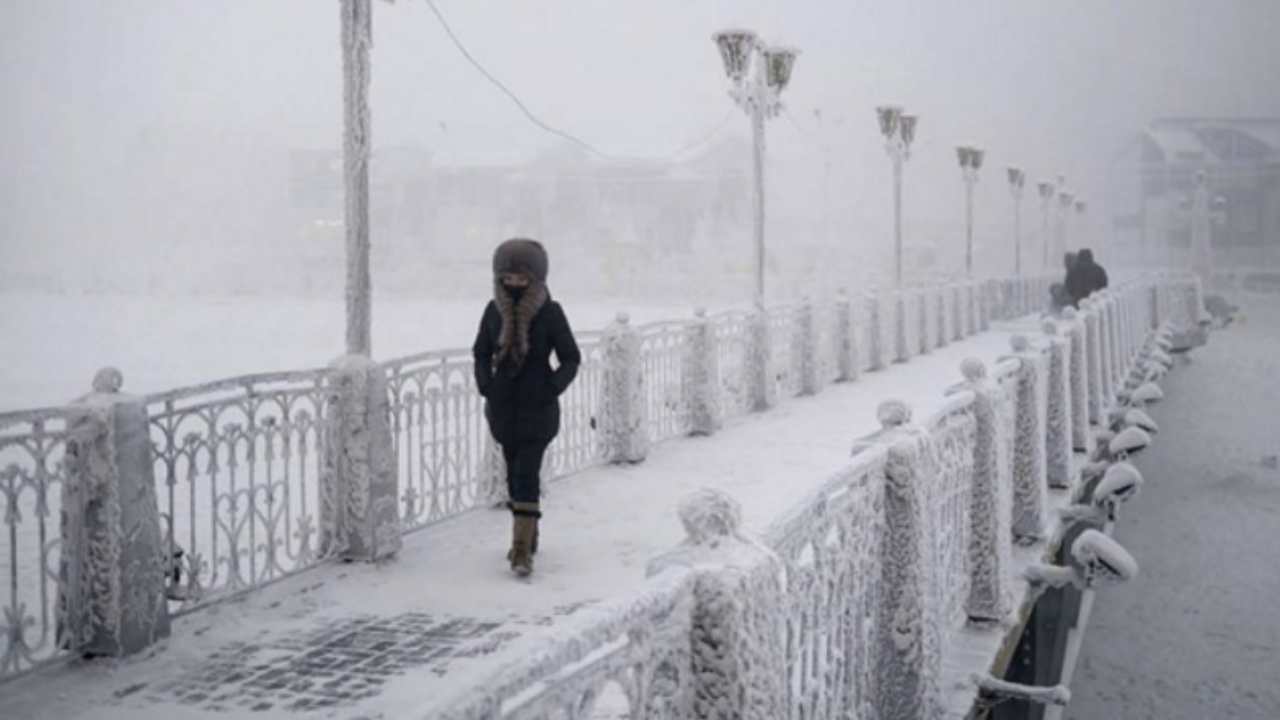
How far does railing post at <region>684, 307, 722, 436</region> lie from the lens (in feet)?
42.3

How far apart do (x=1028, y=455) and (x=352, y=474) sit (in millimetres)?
4389

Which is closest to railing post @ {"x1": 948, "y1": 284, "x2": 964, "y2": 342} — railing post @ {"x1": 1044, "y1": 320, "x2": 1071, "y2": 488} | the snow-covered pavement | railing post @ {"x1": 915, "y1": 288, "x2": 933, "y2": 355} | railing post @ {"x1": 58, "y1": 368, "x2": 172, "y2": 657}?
railing post @ {"x1": 915, "y1": 288, "x2": 933, "y2": 355}

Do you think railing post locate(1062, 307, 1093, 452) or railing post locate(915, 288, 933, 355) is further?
railing post locate(915, 288, 933, 355)

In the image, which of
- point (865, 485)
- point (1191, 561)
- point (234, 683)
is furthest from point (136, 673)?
point (1191, 561)

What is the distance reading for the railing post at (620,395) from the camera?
11.0 meters

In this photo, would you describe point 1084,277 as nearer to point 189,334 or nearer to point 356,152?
point 356,152

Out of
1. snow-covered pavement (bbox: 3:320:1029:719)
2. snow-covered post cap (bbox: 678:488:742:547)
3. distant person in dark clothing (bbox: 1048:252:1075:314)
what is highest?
distant person in dark clothing (bbox: 1048:252:1075:314)

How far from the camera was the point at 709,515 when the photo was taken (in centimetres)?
258

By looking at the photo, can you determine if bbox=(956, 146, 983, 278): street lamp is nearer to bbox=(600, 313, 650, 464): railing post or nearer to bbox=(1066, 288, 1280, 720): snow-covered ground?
bbox=(1066, 288, 1280, 720): snow-covered ground

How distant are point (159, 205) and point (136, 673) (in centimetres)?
5685

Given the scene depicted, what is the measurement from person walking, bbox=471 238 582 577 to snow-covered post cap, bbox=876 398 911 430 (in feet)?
8.69

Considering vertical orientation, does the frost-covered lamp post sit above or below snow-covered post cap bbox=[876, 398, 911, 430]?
above

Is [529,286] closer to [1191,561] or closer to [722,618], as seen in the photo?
[722,618]

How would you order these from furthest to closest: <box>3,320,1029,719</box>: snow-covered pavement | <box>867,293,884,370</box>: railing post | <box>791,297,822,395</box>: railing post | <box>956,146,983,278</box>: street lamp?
1. <box>956,146,983,278</box>: street lamp
2. <box>867,293,884,370</box>: railing post
3. <box>791,297,822,395</box>: railing post
4. <box>3,320,1029,719</box>: snow-covered pavement
